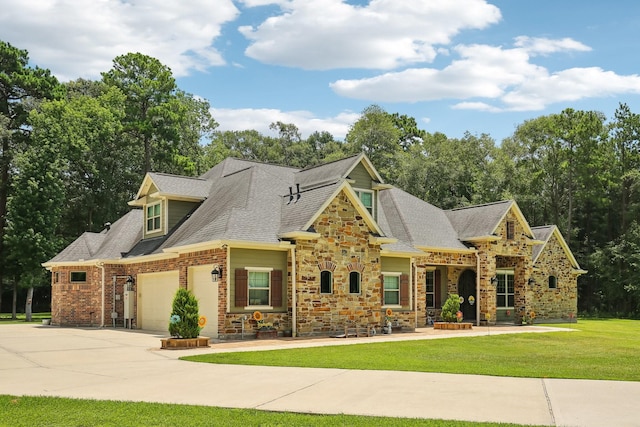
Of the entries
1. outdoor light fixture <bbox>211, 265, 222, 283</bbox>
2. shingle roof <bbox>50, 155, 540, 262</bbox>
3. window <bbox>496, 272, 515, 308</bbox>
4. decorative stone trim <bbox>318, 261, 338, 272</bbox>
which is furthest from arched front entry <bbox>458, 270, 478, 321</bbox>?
Result: outdoor light fixture <bbox>211, 265, 222, 283</bbox>

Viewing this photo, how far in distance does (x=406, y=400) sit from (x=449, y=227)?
24352mm

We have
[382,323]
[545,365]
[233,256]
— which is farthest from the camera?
[382,323]

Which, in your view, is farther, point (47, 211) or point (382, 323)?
point (47, 211)

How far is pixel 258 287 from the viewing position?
→ 2181 cm

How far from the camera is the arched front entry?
1287 inches

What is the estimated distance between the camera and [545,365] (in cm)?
1401

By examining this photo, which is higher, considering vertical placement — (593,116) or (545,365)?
(593,116)

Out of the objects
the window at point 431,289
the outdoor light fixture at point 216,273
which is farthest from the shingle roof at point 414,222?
the outdoor light fixture at point 216,273

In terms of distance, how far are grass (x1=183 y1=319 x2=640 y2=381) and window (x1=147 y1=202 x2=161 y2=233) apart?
13358mm

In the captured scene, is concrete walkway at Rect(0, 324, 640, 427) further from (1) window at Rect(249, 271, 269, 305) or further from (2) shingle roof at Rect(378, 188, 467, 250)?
(2) shingle roof at Rect(378, 188, 467, 250)

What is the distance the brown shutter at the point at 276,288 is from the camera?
2195cm

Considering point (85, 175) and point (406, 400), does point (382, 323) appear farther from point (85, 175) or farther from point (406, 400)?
point (85, 175)

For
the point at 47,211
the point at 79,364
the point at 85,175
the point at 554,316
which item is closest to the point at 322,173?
the point at 79,364

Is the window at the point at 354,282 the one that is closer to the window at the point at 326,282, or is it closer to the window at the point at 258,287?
the window at the point at 326,282
